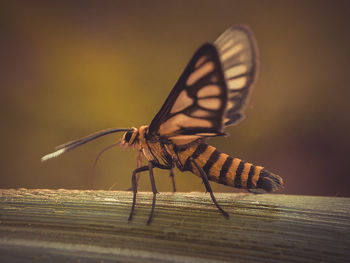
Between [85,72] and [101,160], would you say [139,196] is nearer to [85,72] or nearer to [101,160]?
[101,160]

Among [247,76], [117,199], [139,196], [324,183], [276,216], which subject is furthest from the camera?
[324,183]

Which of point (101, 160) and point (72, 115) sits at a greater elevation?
point (72, 115)

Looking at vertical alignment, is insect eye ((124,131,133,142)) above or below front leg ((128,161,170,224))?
above

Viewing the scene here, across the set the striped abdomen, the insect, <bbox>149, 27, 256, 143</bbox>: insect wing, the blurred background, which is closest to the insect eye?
the insect

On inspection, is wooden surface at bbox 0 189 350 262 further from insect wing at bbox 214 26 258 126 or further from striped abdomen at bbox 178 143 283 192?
insect wing at bbox 214 26 258 126

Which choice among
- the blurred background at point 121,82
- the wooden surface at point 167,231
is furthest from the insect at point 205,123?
the blurred background at point 121,82

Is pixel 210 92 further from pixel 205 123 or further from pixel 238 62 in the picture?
pixel 238 62

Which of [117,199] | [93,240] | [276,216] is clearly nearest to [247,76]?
[276,216]

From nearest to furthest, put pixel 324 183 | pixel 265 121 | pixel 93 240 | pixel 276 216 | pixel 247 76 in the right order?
pixel 93 240, pixel 276 216, pixel 247 76, pixel 324 183, pixel 265 121
